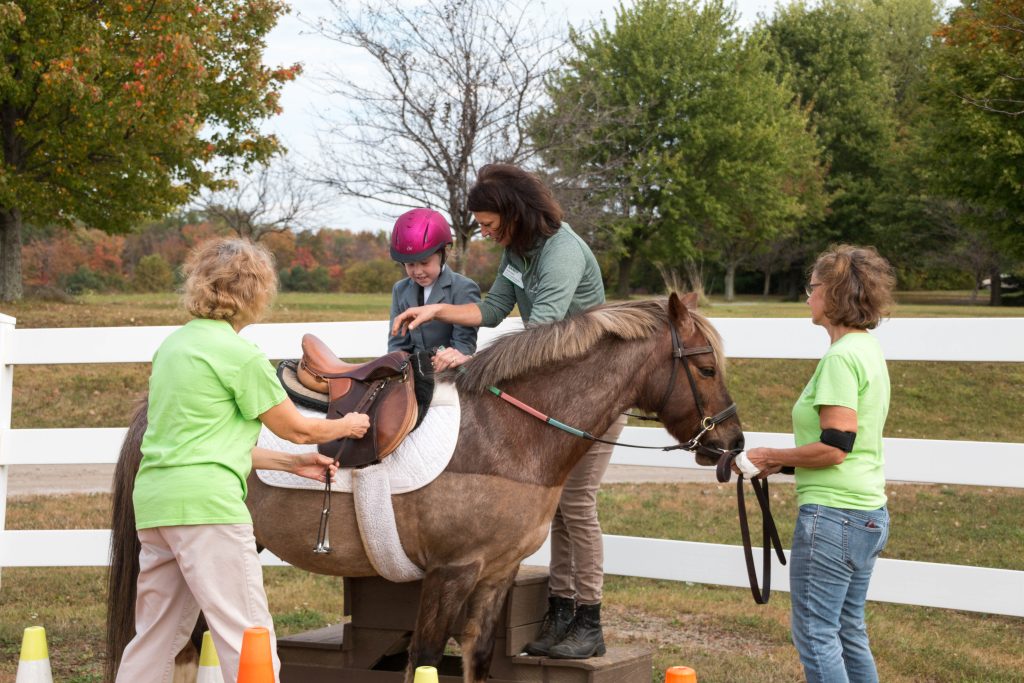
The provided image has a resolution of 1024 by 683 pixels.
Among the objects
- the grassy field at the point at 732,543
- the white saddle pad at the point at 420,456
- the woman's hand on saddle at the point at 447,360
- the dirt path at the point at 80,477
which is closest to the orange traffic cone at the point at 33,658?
the white saddle pad at the point at 420,456

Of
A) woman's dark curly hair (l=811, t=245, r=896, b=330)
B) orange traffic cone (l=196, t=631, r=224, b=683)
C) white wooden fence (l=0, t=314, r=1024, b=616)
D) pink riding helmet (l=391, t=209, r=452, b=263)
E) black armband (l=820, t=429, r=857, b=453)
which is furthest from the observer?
white wooden fence (l=0, t=314, r=1024, b=616)

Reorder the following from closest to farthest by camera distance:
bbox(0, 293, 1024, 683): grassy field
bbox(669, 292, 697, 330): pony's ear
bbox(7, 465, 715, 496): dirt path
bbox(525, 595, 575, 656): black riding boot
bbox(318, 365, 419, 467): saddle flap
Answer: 1. bbox(318, 365, 419, 467): saddle flap
2. bbox(669, 292, 697, 330): pony's ear
3. bbox(525, 595, 575, 656): black riding boot
4. bbox(0, 293, 1024, 683): grassy field
5. bbox(7, 465, 715, 496): dirt path

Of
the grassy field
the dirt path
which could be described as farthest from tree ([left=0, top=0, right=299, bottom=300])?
the dirt path

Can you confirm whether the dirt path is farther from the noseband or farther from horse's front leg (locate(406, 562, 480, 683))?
horse's front leg (locate(406, 562, 480, 683))

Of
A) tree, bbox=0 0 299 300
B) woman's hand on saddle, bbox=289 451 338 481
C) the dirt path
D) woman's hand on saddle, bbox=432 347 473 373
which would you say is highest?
tree, bbox=0 0 299 300

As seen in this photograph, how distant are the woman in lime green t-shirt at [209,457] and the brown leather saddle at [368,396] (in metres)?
0.48

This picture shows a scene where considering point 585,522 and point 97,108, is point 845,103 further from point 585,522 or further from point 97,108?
point 585,522

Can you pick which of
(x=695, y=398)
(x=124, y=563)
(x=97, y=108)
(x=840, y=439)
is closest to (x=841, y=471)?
(x=840, y=439)

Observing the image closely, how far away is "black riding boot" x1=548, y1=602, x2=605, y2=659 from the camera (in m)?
4.40

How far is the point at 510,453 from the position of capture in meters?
3.92

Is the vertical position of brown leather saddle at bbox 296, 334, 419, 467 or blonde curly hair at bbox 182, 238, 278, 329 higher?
blonde curly hair at bbox 182, 238, 278, 329

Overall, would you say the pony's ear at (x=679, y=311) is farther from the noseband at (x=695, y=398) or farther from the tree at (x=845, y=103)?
the tree at (x=845, y=103)

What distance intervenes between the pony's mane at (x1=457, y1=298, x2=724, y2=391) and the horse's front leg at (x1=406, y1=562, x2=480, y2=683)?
2.40ft

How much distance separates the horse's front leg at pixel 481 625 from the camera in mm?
3965
